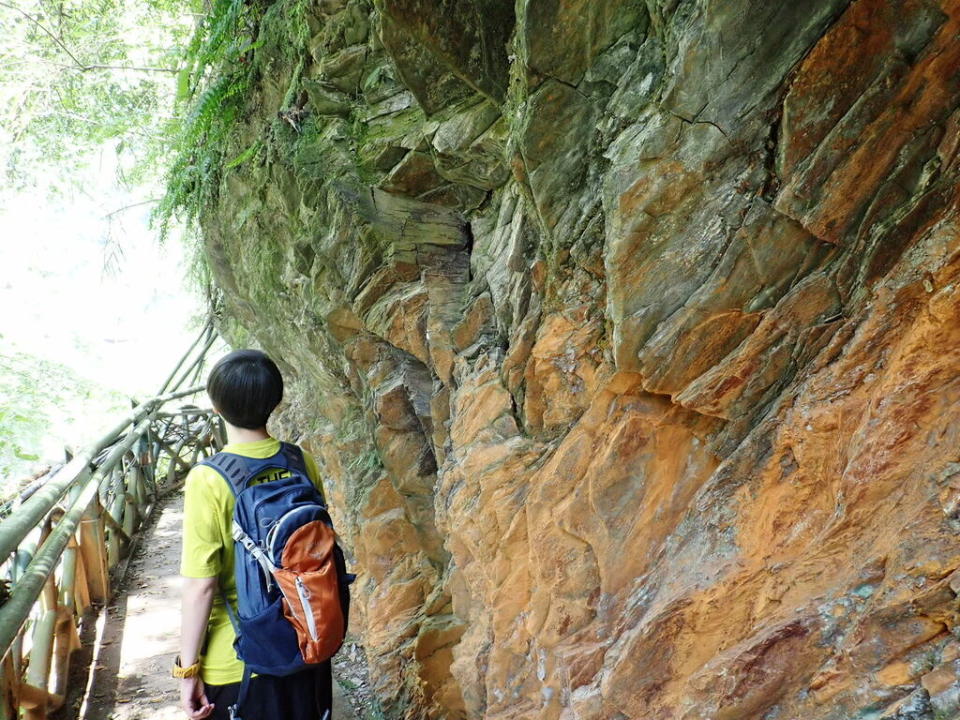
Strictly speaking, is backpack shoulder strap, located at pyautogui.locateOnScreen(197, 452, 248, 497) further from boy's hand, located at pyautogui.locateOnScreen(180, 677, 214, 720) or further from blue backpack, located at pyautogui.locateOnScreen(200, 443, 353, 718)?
boy's hand, located at pyautogui.locateOnScreen(180, 677, 214, 720)

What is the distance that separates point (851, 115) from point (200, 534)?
7.94ft

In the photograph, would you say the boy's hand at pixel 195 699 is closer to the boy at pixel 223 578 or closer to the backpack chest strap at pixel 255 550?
the boy at pixel 223 578

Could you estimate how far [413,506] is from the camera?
15.2 feet

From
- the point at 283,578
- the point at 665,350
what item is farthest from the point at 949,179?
the point at 283,578

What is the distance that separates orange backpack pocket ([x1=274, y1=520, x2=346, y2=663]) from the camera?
83.0 inches

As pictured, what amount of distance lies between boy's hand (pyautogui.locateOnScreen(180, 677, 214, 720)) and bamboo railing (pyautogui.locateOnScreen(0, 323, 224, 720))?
80cm

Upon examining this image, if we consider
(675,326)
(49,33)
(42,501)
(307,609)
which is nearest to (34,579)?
(42,501)

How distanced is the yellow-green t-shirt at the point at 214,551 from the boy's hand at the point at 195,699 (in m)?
0.04

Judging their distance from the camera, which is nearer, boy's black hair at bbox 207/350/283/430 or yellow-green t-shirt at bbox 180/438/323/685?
yellow-green t-shirt at bbox 180/438/323/685

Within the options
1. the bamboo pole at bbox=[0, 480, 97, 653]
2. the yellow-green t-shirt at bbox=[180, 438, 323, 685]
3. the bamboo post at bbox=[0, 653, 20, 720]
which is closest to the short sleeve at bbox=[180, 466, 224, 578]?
the yellow-green t-shirt at bbox=[180, 438, 323, 685]

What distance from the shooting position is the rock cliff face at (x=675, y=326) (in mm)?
1941

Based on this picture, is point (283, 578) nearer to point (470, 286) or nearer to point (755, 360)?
point (755, 360)

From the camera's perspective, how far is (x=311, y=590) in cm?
212

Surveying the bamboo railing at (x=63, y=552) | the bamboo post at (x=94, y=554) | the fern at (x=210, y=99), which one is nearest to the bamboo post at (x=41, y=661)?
the bamboo railing at (x=63, y=552)
